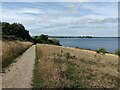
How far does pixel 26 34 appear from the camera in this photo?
136 meters

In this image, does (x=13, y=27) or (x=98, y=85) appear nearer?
(x=98, y=85)

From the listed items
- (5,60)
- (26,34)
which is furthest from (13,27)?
(5,60)

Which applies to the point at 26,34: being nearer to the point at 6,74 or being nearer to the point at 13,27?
the point at 13,27

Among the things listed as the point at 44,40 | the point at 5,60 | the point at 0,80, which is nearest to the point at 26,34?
the point at 44,40

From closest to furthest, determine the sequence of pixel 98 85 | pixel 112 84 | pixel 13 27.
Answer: pixel 98 85 → pixel 112 84 → pixel 13 27

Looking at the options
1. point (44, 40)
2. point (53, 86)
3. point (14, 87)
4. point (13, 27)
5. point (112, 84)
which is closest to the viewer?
point (53, 86)

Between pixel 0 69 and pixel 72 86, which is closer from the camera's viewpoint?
pixel 72 86

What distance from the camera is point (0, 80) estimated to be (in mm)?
15344

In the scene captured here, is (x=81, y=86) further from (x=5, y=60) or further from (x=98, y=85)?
(x=5, y=60)

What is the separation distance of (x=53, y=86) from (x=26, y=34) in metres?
124

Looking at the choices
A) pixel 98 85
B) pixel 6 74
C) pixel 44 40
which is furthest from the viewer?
pixel 44 40

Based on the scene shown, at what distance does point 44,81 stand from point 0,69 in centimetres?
610

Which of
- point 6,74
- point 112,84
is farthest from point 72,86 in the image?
point 6,74

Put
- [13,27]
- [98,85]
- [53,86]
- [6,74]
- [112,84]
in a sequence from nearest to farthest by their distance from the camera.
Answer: [53,86] < [98,85] < [112,84] < [6,74] < [13,27]
